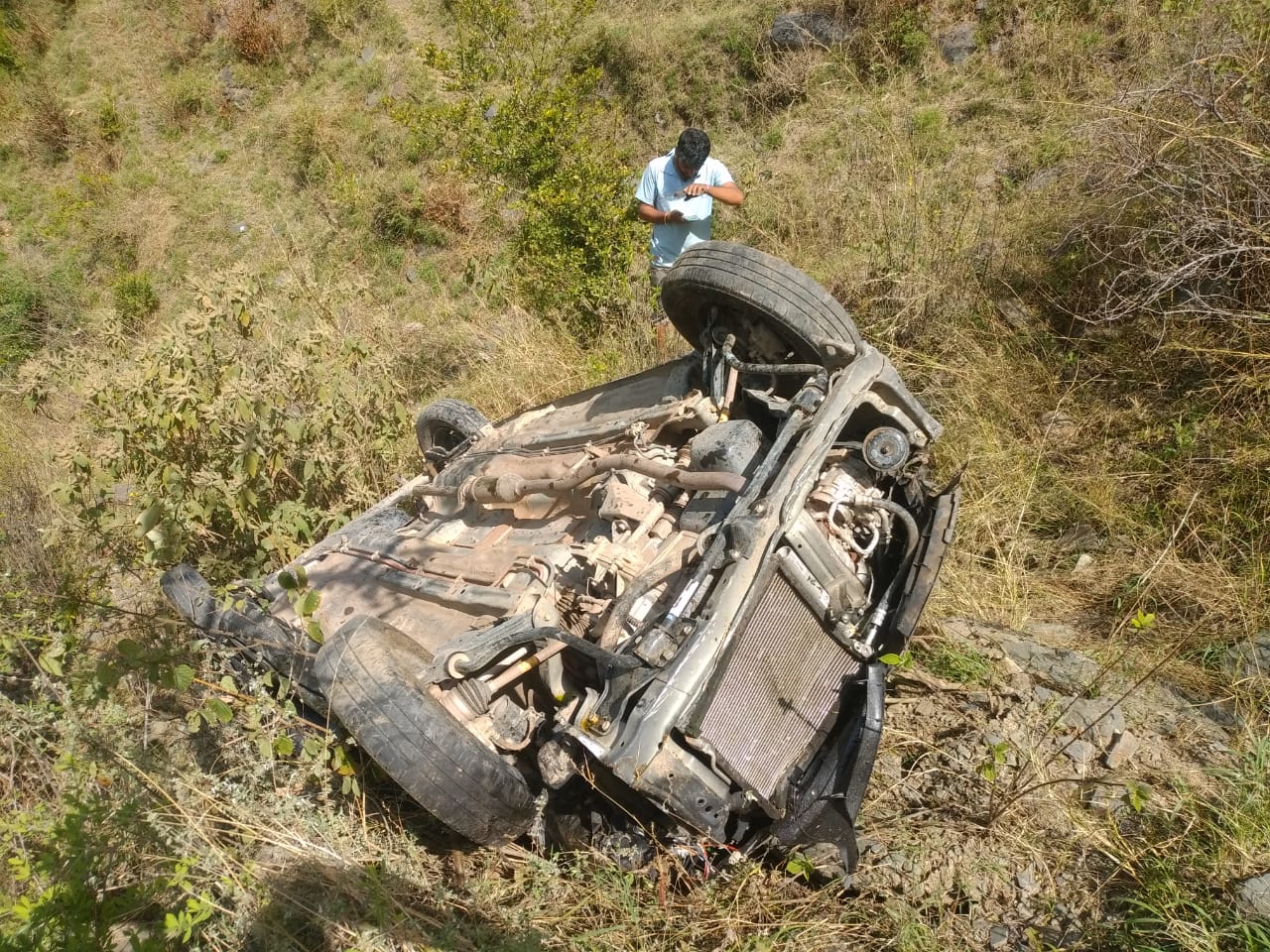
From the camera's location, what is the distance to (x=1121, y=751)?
2.81 meters

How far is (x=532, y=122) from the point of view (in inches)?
219

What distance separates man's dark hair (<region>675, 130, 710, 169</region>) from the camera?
4539 mm

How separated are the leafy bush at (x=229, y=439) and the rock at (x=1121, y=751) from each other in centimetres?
337

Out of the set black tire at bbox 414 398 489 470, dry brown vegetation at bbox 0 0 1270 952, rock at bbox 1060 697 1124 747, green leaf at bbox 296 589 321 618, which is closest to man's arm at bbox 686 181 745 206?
dry brown vegetation at bbox 0 0 1270 952

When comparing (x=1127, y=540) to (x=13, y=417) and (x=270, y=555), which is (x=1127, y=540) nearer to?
(x=270, y=555)

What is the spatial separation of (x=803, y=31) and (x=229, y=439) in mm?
7123

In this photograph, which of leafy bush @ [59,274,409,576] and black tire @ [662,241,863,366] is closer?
black tire @ [662,241,863,366]

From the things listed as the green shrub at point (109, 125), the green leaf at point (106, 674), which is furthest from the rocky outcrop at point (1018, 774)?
Answer: the green shrub at point (109, 125)

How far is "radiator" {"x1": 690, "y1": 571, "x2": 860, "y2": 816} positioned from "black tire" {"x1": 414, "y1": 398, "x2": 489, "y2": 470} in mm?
2383

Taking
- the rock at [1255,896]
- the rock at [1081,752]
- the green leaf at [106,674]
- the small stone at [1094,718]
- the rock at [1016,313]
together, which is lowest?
the rock at [1081,752]

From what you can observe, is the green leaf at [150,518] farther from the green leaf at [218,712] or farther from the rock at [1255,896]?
the rock at [1255,896]

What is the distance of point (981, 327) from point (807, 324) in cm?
214

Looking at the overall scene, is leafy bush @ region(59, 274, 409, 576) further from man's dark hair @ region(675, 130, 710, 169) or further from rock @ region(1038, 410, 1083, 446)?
rock @ region(1038, 410, 1083, 446)

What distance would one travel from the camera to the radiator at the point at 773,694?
7.54 ft
